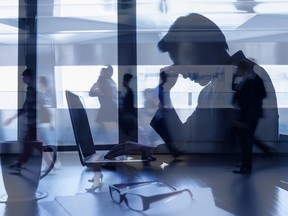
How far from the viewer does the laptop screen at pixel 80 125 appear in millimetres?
1595

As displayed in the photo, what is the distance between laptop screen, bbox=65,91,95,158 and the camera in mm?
1595

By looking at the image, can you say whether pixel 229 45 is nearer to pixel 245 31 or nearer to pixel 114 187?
pixel 245 31

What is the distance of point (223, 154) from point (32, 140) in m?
0.97

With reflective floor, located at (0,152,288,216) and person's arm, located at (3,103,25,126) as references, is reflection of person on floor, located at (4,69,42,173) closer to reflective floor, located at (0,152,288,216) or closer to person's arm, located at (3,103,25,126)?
person's arm, located at (3,103,25,126)

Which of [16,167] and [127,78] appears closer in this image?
[127,78]

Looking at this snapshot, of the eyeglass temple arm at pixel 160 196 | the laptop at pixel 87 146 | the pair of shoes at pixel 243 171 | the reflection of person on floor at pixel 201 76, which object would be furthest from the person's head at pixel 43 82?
the pair of shoes at pixel 243 171

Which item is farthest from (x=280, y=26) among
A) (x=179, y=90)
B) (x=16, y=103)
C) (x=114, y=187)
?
(x=16, y=103)

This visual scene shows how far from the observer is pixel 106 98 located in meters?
1.58

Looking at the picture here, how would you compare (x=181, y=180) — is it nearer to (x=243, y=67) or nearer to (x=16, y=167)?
(x=243, y=67)

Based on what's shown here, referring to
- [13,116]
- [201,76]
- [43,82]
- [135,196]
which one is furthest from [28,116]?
[201,76]

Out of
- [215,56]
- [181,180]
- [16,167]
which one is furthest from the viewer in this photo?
[16,167]

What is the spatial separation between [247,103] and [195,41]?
1.30 ft

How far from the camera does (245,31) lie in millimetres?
1558

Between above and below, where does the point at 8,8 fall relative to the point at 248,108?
above
